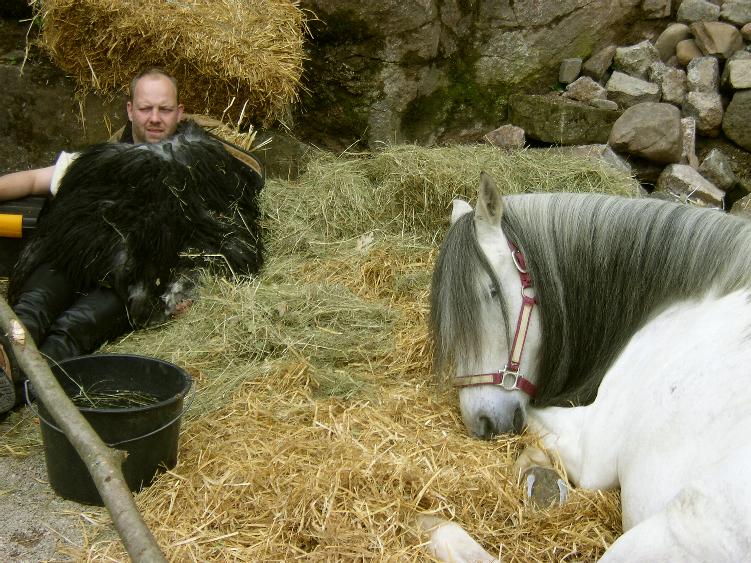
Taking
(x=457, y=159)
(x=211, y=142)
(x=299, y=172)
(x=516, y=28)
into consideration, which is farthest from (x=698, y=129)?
(x=211, y=142)

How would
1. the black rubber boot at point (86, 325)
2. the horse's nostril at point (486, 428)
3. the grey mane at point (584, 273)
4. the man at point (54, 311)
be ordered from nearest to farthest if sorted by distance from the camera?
the grey mane at point (584, 273)
the horse's nostril at point (486, 428)
the man at point (54, 311)
the black rubber boot at point (86, 325)

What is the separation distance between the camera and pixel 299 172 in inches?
229

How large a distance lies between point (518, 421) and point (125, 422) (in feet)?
4.59

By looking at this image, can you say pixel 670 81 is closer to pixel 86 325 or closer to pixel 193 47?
pixel 193 47

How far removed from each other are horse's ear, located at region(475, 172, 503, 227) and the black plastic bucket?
1.22 m

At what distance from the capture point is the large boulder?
5973mm

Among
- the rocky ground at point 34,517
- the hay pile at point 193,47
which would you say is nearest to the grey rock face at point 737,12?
the hay pile at point 193,47

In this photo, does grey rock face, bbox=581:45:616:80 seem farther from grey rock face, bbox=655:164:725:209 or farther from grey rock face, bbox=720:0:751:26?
grey rock face, bbox=655:164:725:209

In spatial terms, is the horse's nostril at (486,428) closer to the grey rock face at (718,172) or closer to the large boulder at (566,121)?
the large boulder at (566,121)

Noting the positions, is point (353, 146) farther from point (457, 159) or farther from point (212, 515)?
point (212, 515)

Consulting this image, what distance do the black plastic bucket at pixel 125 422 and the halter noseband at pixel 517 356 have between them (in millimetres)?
1039

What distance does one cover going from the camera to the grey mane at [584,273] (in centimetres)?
281

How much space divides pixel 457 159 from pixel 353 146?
1.22 meters

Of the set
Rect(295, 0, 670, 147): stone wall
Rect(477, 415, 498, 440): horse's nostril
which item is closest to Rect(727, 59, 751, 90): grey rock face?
Rect(295, 0, 670, 147): stone wall
